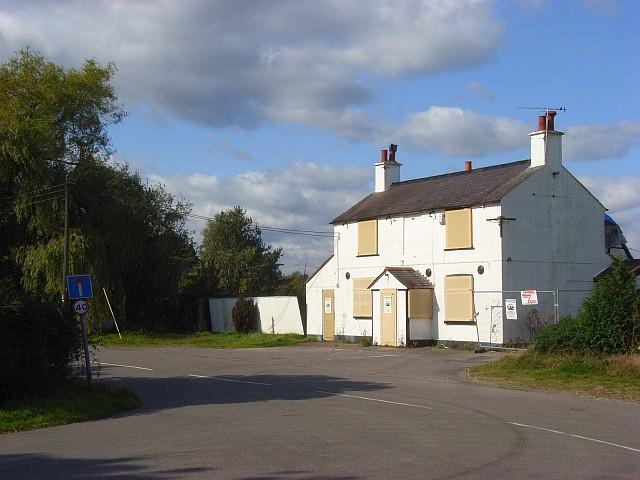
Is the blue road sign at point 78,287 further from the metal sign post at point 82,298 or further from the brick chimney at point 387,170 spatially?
the brick chimney at point 387,170

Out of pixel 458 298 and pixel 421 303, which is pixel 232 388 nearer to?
pixel 458 298

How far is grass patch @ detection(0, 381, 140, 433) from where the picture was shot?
1464 centimetres

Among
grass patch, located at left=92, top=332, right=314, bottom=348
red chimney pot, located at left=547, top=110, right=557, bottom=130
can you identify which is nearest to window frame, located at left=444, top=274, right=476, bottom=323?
red chimney pot, located at left=547, top=110, right=557, bottom=130

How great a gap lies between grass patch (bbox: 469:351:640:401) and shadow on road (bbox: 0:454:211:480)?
12.3 m

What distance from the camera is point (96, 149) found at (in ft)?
Result: 139

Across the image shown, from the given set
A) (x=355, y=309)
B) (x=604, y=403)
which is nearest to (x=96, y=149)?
(x=355, y=309)

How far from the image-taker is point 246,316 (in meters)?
45.9

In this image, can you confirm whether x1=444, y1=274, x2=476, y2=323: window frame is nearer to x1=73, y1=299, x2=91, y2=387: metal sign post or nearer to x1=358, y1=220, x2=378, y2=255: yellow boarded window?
x1=358, y1=220, x2=378, y2=255: yellow boarded window

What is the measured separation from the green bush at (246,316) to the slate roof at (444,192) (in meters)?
8.69

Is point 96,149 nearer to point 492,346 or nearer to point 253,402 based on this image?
point 492,346

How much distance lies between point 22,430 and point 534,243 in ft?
76.8

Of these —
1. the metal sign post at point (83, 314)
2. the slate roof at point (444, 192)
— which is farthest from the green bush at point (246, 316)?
the metal sign post at point (83, 314)

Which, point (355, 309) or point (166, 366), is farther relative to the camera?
point (355, 309)

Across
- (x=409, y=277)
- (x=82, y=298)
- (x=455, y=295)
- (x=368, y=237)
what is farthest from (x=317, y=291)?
(x=82, y=298)
